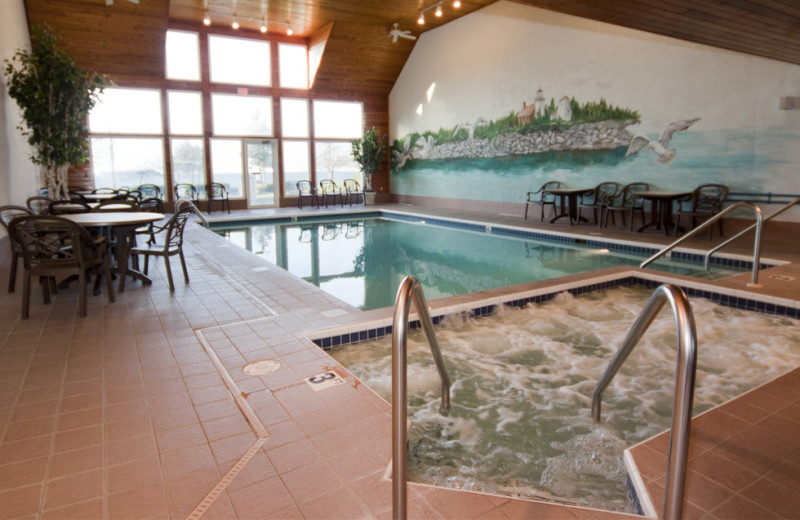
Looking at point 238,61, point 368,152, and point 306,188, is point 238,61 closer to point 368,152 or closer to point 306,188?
point 306,188

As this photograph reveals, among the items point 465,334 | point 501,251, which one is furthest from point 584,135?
point 465,334

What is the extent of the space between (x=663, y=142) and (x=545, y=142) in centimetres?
248

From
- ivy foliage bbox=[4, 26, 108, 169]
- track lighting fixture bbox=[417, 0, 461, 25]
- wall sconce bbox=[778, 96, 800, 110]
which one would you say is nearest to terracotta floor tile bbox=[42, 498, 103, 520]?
ivy foliage bbox=[4, 26, 108, 169]

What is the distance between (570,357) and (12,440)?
3.20 meters

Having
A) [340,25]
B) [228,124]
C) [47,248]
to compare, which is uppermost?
[340,25]

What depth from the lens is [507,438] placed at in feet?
8.27

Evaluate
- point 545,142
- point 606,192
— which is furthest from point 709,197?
point 545,142

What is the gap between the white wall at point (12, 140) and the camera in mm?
6172

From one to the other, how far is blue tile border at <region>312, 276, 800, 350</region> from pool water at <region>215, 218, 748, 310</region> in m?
0.80

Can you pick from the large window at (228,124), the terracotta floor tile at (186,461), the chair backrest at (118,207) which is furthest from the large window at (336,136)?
the terracotta floor tile at (186,461)

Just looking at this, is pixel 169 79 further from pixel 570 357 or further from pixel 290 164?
pixel 570 357

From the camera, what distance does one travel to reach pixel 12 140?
677cm

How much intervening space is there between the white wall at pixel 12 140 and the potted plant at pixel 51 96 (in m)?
0.29

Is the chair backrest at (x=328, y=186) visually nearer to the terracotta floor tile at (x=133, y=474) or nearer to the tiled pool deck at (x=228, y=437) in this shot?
the tiled pool deck at (x=228, y=437)
